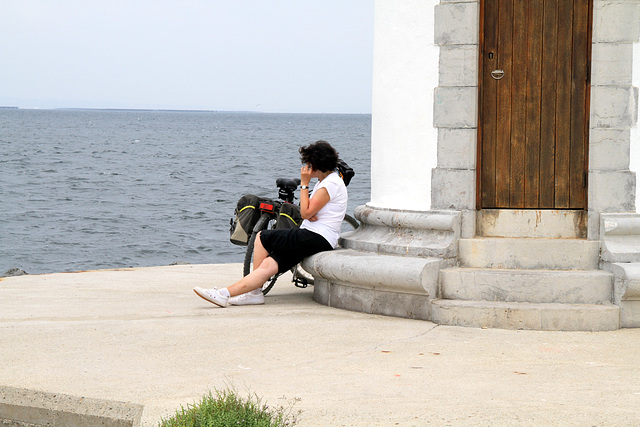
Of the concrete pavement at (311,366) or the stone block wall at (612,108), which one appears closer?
the concrete pavement at (311,366)

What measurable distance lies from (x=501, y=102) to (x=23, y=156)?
47.9 metres

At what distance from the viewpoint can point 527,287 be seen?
6.13 m

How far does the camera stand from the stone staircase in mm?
5980

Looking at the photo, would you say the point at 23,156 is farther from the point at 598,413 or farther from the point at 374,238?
the point at 598,413

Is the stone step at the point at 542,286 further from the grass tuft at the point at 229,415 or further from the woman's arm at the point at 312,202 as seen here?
the grass tuft at the point at 229,415

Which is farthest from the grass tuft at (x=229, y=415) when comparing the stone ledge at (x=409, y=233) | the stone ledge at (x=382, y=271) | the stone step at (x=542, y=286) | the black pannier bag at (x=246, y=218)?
the black pannier bag at (x=246, y=218)

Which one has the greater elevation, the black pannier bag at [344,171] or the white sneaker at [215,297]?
the black pannier bag at [344,171]

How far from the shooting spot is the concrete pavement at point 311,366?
4168 mm

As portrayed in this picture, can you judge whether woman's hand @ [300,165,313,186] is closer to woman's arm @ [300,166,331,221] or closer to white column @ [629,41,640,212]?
woman's arm @ [300,166,331,221]

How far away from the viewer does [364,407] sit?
4164mm

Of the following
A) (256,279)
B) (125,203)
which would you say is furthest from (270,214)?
(125,203)

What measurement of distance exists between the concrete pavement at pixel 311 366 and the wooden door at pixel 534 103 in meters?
1.17

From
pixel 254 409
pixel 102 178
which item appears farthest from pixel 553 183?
pixel 102 178

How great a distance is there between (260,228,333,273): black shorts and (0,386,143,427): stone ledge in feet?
9.27
